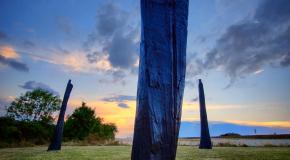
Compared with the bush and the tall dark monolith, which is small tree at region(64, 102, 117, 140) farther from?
the tall dark monolith

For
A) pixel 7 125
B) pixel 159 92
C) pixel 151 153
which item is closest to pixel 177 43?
pixel 159 92

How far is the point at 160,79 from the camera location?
2010 millimetres

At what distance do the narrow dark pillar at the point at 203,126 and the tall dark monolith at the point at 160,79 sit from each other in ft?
45.3

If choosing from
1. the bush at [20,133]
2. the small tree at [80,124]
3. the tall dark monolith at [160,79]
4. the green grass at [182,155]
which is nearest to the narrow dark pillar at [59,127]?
the green grass at [182,155]

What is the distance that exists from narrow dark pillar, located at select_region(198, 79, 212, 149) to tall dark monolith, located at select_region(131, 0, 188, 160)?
45.3 feet

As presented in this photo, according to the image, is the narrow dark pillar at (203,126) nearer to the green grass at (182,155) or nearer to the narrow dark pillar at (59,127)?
the green grass at (182,155)

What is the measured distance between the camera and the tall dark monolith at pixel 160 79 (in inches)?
76.5

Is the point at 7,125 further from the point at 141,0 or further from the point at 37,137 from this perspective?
the point at 141,0

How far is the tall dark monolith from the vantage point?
1.94 meters

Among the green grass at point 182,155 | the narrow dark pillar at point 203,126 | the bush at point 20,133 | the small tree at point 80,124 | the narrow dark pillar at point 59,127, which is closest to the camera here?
the green grass at point 182,155

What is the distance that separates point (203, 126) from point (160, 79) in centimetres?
1434

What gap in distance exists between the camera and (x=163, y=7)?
2.14 meters

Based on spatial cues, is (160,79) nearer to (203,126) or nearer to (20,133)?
(203,126)

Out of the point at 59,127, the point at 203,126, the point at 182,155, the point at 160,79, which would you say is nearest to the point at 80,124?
the point at 59,127
